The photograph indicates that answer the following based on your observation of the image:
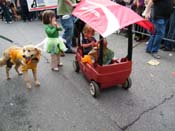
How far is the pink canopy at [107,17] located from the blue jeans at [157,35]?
213 centimetres

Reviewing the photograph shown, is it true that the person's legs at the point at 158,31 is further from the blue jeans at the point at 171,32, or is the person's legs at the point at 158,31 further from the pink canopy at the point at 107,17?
the pink canopy at the point at 107,17

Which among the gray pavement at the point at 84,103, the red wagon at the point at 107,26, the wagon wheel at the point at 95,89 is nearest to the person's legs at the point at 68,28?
the gray pavement at the point at 84,103

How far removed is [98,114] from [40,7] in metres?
7.34

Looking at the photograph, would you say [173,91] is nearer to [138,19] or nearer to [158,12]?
[138,19]

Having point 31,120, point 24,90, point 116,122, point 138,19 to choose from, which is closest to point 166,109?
point 116,122

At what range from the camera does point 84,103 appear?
3469mm

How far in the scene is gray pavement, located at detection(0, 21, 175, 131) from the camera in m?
3.00

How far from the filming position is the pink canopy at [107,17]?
266 cm

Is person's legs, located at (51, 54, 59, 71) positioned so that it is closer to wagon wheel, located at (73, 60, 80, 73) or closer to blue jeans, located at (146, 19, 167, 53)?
wagon wheel, located at (73, 60, 80, 73)

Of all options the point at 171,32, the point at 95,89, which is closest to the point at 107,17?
the point at 95,89

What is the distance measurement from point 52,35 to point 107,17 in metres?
1.61

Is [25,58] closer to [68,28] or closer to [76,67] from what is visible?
[76,67]

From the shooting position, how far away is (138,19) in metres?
2.88

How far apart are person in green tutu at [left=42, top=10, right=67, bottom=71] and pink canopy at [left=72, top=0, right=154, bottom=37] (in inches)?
34.8
